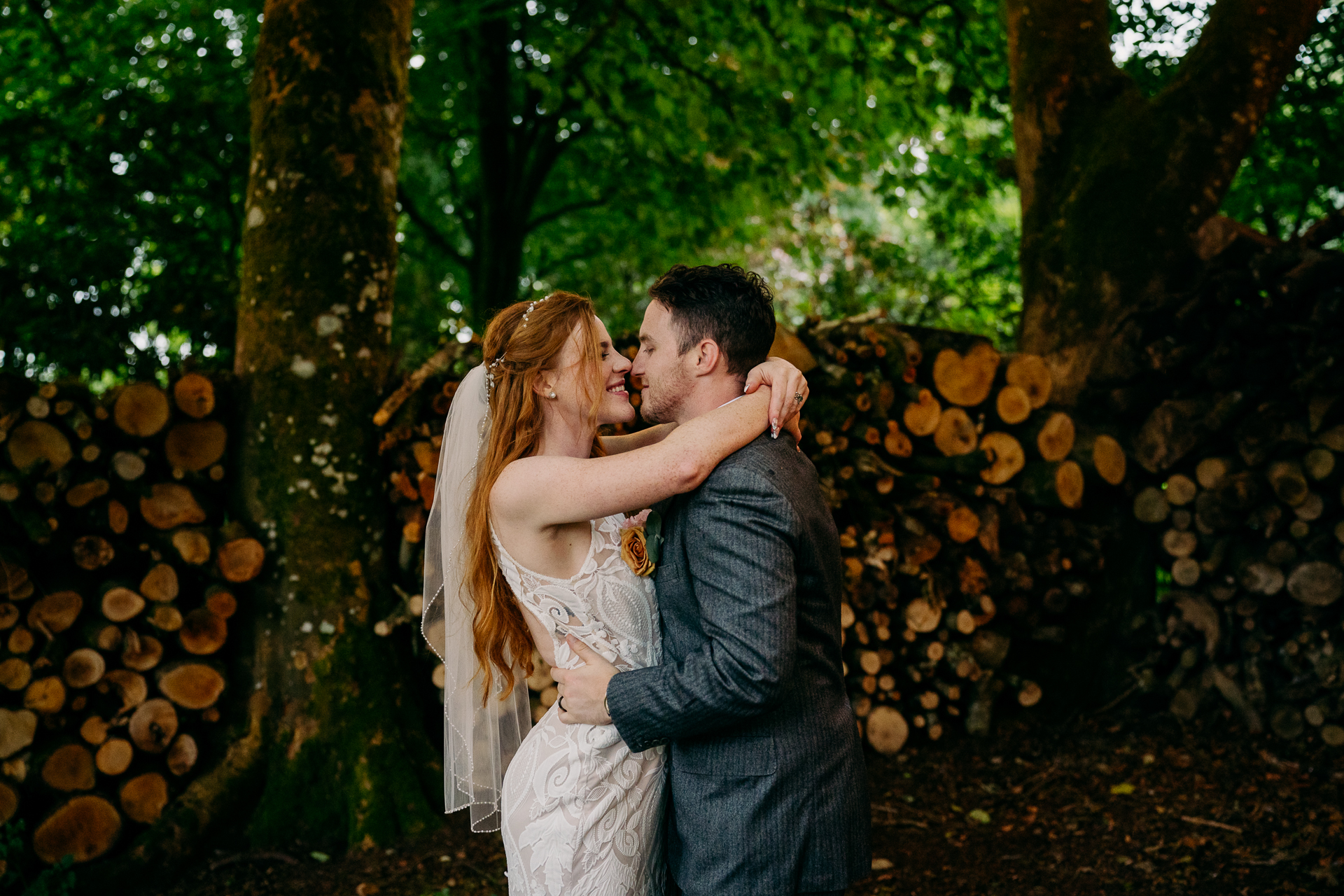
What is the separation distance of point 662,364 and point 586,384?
210 millimetres

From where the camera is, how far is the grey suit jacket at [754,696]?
169 centimetres

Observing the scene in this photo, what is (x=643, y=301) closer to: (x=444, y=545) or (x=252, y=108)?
(x=252, y=108)

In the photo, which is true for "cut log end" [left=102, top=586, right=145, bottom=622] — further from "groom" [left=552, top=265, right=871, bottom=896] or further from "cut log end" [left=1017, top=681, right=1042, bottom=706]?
"cut log end" [left=1017, top=681, right=1042, bottom=706]

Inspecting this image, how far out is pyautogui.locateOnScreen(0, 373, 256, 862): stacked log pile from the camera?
127 inches

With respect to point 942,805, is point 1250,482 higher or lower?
higher

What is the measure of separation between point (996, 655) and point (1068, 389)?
1.52 metres

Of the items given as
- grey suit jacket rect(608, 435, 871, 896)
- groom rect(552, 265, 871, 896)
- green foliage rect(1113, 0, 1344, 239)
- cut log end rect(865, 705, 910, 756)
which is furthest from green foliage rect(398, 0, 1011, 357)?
grey suit jacket rect(608, 435, 871, 896)

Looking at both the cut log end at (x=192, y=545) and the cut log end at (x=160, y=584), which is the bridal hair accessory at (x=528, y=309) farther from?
the cut log end at (x=160, y=584)

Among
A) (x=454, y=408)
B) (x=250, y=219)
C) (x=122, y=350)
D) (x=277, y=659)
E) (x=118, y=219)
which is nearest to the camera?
(x=454, y=408)

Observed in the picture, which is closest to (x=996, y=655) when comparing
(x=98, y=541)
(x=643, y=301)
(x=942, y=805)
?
(x=942, y=805)

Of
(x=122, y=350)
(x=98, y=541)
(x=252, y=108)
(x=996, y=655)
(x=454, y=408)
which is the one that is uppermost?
(x=252, y=108)

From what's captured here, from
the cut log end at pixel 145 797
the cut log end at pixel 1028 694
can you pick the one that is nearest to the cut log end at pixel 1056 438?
the cut log end at pixel 1028 694

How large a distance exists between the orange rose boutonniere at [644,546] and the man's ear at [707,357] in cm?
35

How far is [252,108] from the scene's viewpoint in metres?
3.98
